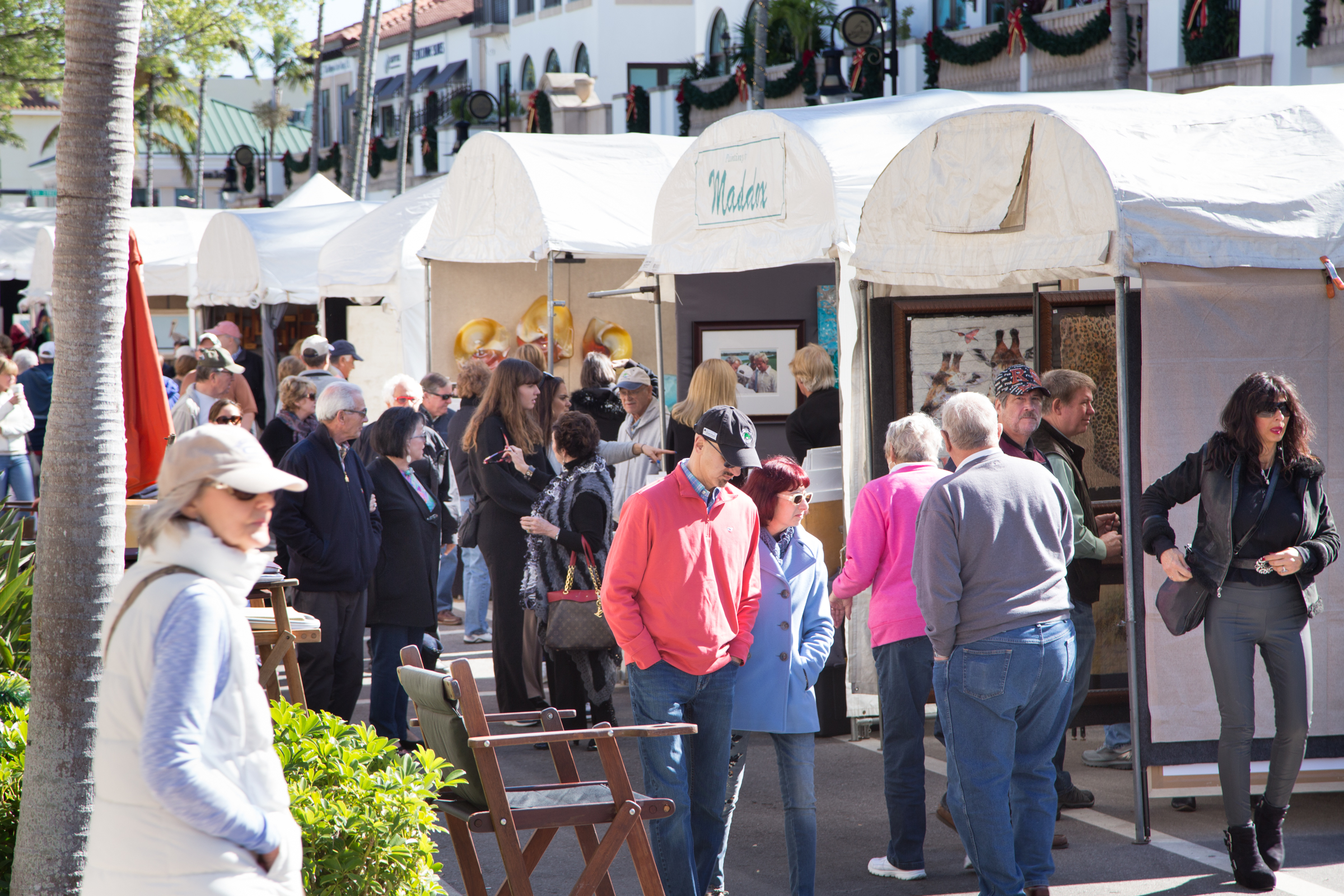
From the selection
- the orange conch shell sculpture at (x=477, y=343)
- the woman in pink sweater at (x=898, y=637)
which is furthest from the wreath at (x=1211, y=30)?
the woman in pink sweater at (x=898, y=637)

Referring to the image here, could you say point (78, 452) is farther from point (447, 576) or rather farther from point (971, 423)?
point (447, 576)

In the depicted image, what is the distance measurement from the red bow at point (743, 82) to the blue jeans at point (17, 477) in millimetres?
19811

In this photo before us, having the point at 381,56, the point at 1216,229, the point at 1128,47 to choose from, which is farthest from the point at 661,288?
the point at 381,56

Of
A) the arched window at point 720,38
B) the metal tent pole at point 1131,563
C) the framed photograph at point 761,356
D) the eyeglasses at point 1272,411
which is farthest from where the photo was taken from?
the arched window at point 720,38

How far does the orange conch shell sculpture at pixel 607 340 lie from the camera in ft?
40.8

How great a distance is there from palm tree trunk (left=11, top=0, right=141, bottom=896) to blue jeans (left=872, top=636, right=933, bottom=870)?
2840mm

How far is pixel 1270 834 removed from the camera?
5332 millimetres

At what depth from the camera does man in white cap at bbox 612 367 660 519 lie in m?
8.81

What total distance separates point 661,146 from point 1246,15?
1178 centimetres

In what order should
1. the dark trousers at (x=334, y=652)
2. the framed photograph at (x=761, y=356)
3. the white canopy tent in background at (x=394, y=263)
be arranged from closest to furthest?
1. the dark trousers at (x=334, y=652)
2. the framed photograph at (x=761, y=356)
3. the white canopy tent in background at (x=394, y=263)

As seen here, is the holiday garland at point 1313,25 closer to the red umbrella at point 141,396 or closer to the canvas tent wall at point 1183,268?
the canvas tent wall at point 1183,268

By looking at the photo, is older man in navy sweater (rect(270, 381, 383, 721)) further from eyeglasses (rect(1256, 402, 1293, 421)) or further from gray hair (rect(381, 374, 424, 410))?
eyeglasses (rect(1256, 402, 1293, 421))

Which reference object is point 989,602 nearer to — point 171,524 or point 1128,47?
point 171,524

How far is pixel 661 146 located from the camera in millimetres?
12516
